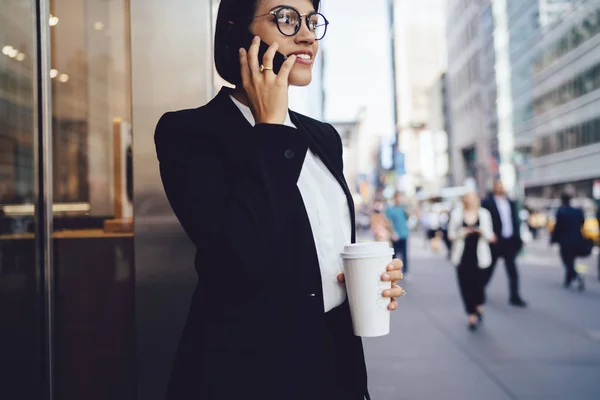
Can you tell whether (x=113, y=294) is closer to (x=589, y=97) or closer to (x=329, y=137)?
(x=329, y=137)

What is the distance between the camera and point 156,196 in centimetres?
A: 262

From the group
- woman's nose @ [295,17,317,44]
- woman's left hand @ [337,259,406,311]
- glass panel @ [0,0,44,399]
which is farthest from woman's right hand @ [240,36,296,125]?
glass panel @ [0,0,44,399]

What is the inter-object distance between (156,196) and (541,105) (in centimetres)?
4980

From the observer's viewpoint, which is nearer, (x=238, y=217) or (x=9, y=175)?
(x=238, y=217)

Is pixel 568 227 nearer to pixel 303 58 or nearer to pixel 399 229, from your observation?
pixel 399 229

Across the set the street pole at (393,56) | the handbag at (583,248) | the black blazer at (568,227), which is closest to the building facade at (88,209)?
the handbag at (583,248)

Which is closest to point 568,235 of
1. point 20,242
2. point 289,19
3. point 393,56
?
point 20,242

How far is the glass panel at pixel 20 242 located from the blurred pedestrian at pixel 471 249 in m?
5.77

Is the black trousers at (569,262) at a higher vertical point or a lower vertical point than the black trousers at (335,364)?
lower

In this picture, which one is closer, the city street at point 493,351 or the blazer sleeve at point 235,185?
the blazer sleeve at point 235,185

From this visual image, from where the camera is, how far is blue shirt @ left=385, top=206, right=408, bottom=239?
12.3 meters

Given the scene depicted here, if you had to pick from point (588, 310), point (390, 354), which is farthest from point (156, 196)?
point (588, 310)

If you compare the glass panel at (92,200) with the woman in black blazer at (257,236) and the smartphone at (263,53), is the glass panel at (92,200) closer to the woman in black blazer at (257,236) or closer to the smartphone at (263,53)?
the woman in black blazer at (257,236)

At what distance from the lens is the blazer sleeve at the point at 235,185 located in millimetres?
1148
